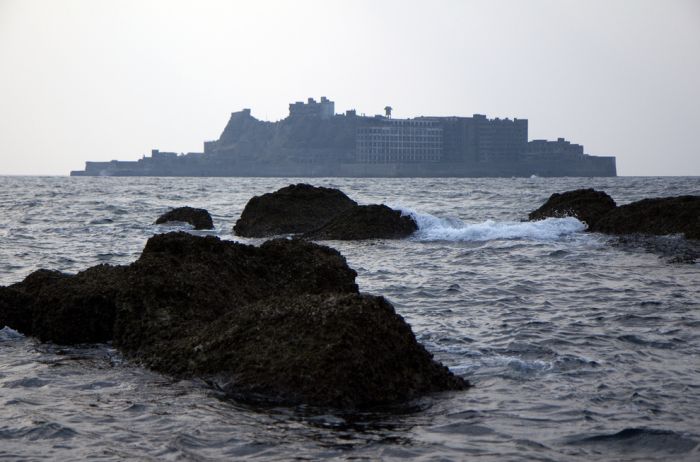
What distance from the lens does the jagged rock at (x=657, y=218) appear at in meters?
17.6

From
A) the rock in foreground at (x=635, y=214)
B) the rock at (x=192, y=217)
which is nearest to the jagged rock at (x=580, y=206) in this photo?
the rock in foreground at (x=635, y=214)

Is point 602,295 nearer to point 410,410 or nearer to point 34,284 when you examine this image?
point 410,410

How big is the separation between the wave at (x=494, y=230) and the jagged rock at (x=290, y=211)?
2.02m

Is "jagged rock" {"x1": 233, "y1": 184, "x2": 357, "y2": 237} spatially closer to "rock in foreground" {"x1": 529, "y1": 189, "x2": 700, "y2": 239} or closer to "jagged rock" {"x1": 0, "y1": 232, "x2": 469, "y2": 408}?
"rock in foreground" {"x1": 529, "y1": 189, "x2": 700, "y2": 239}

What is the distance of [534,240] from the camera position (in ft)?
61.6

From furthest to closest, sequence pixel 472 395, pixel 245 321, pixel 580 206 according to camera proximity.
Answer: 1. pixel 580 206
2. pixel 245 321
3. pixel 472 395

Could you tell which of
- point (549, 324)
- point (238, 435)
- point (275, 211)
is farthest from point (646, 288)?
point (275, 211)

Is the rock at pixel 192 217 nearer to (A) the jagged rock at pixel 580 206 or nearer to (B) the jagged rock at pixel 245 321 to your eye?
(A) the jagged rock at pixel 580 206

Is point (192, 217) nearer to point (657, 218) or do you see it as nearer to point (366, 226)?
point (366, 226)

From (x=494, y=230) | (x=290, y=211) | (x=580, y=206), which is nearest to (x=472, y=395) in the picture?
(x=494, y=230)

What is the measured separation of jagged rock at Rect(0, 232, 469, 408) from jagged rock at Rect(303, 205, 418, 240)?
9634 mm

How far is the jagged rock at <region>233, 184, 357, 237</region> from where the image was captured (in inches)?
829

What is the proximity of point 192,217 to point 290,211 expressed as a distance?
443 centimetres

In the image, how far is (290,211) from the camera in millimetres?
21812
